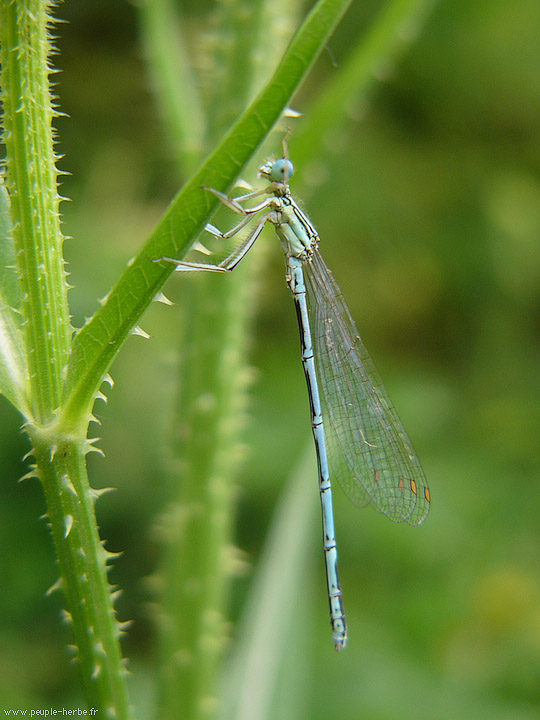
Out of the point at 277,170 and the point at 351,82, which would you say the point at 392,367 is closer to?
the point at 277,170

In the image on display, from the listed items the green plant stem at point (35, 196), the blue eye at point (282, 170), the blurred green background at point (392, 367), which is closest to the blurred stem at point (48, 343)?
the green plant stem at point (35, 196)

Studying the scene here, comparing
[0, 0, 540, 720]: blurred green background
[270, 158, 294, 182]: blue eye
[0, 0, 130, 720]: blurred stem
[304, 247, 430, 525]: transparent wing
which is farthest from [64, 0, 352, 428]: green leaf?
[304, 247, 430, 525]: transparent wing

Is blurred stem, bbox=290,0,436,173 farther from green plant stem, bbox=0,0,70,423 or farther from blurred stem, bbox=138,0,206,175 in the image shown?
green plant stem, bbox=0,0,70,423

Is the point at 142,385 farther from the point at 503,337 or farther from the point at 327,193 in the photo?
the point at 503,337

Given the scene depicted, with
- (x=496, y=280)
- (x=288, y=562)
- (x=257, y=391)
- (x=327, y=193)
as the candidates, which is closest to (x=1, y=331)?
(x=288, y=562)

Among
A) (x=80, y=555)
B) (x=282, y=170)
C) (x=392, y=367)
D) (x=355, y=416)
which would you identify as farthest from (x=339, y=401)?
(x=80, y=555)

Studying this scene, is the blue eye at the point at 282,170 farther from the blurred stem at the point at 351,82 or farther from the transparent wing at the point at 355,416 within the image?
the transparent wing at the point at 355,416
